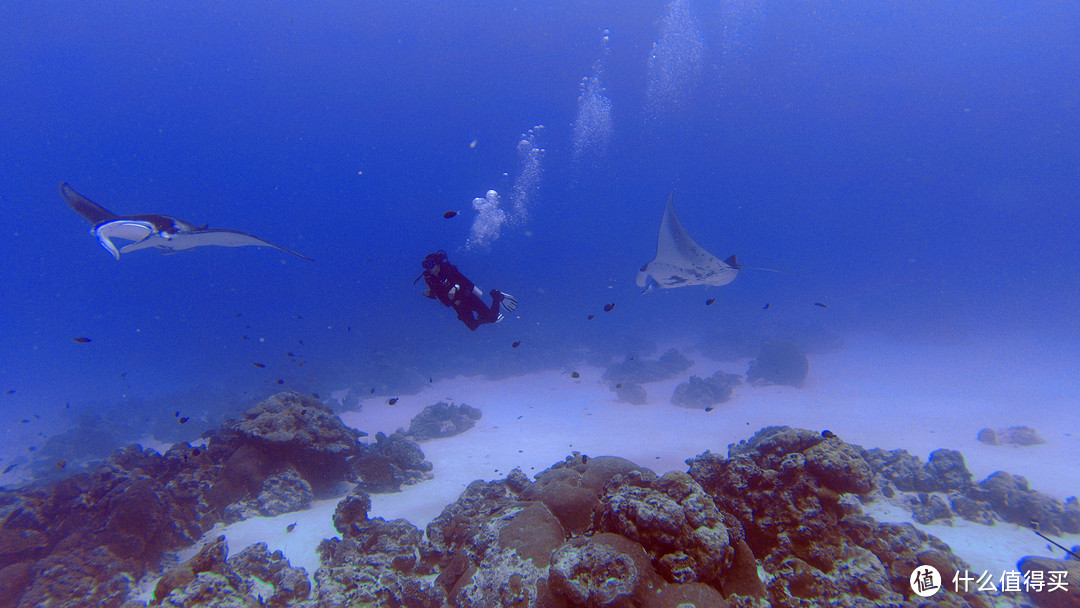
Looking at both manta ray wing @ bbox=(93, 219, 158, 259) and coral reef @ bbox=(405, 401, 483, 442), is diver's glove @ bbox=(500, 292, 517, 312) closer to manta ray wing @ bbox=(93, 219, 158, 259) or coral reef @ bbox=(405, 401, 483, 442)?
manta ray wing @ bbox=(93, 219, 158, 259)

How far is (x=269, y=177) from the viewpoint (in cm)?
5488

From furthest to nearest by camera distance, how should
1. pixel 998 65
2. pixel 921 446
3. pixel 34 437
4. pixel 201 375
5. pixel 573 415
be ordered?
pixel 998 65 < pixel 201 375 < pixel 34 437 < pixel 573 415 < pixel 921 446

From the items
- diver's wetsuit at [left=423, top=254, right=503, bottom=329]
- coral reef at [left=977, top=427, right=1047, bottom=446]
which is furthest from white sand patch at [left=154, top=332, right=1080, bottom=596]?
diver's wetsuit at [left=423, top=254, right=503, bottom=329]

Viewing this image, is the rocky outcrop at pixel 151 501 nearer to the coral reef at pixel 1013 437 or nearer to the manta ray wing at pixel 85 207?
the manta ray wing at pixel 85 207

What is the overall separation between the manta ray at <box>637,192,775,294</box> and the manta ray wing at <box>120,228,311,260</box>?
5.98 m

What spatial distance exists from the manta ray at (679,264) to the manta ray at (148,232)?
6.01 metres

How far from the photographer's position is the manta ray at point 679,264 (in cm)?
668

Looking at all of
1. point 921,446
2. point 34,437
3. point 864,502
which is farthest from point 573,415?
point 34,437

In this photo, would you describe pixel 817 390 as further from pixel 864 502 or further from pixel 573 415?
pixel 864 502

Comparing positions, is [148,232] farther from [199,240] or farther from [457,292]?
[457,292]

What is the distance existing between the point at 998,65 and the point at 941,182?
31726mm

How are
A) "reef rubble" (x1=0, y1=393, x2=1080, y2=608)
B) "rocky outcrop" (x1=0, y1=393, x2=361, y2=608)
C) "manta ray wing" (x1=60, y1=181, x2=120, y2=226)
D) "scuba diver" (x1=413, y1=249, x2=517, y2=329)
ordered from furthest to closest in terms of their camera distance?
"scuba diver" (x1=413, y1=249, x2=517, y2=329) → "manta ray wing" (x1=60, y1=181, x2=120, y2=226) → "rocky outcrop" (x1=0, y1=393, x2=361, y2=608) → "reef rubble" (x1=0, y1=393, x2=1080, y2=608)

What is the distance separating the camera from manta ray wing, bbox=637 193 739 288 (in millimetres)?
6699

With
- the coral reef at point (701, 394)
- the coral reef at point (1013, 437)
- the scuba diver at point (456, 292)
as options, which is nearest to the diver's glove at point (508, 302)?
the scuba diver at point (456, 292)
